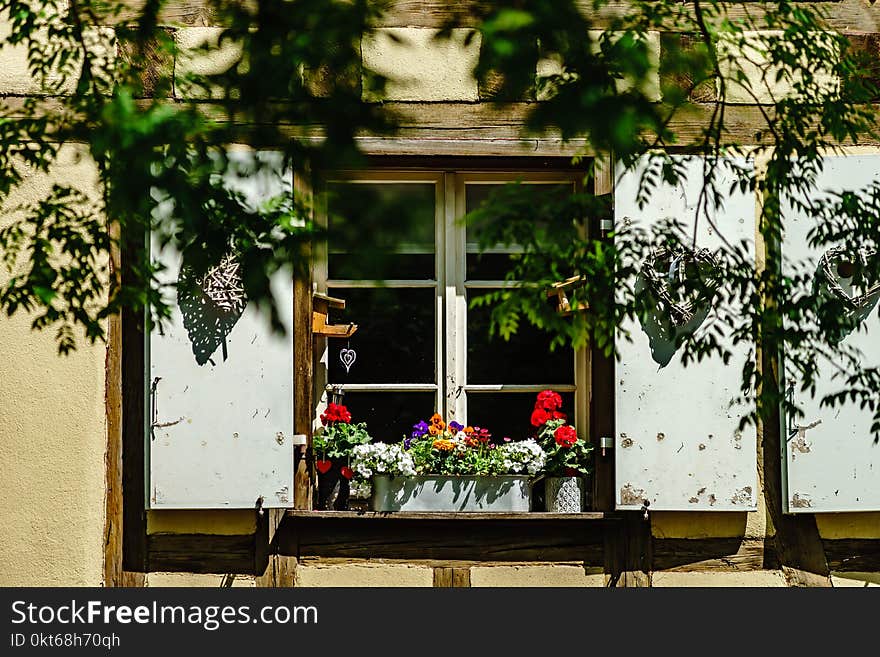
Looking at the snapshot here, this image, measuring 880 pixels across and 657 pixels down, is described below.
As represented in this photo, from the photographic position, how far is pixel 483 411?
13.4 ft

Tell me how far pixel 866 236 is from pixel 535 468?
1.57 meters

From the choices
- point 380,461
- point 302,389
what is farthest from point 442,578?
point 302,389

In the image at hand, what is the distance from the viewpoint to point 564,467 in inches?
152

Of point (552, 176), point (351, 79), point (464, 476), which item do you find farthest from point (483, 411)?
point (351, 79)

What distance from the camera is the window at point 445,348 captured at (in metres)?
Result: 4.07

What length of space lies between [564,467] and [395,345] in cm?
80

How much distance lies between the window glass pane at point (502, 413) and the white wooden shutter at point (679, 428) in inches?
15.5

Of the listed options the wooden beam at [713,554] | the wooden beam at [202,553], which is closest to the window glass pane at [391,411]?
the wooden beam at [202,553]

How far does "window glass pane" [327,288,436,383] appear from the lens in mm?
4117

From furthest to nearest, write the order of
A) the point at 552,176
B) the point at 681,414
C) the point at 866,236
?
the point at 552,176 → the point at 681,414 → the point at 866,236

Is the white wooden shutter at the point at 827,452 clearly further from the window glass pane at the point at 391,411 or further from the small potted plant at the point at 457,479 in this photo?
the window glass pane at the point at 391,411

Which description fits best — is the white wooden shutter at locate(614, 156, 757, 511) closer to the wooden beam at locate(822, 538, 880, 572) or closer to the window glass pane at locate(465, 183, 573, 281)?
the wooden beam at locate(822, 538, 880, 572)

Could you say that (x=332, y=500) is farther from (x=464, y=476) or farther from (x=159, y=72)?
(x=159, y=72)

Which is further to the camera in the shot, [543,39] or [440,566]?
[440,566]
